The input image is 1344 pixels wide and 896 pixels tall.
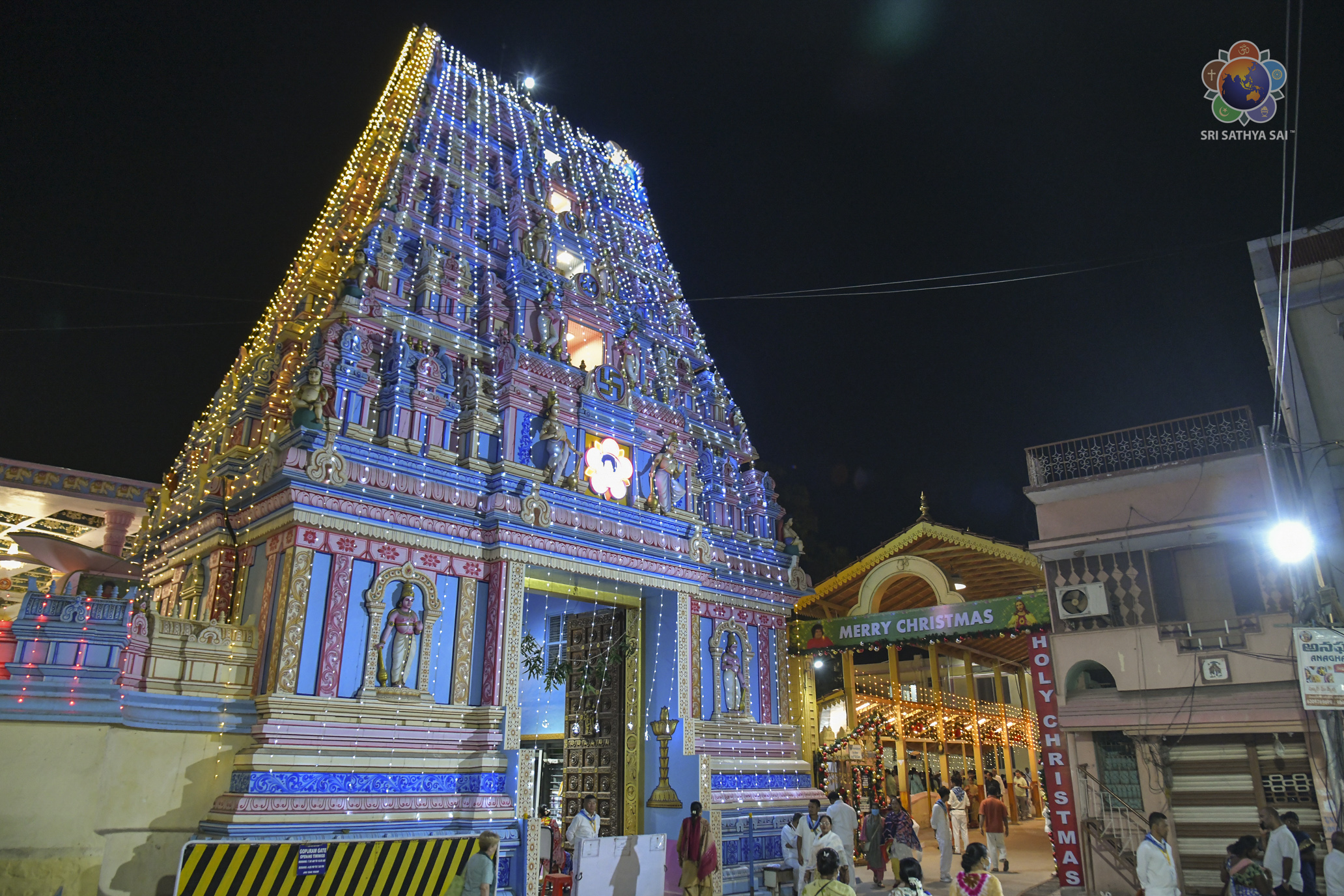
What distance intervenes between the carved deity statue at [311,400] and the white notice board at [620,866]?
6.90 meters

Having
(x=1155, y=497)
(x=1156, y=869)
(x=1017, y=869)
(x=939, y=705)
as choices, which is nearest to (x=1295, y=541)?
(x=1155, y=497)

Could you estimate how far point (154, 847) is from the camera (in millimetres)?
10281

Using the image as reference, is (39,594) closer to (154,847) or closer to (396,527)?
(154,847)

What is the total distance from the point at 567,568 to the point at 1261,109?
13713mm

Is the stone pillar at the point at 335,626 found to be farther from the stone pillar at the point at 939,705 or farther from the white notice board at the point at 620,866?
the stone pillar at the point at 939,705

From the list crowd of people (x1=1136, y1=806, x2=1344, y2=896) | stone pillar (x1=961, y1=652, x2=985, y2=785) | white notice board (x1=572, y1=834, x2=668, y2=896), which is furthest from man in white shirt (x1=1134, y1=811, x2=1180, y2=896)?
stone pillar (x1=961, y1=652, x2=985, y2=785)

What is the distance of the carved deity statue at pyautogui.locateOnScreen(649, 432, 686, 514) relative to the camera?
16688 millimetres

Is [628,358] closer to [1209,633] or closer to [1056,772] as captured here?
[1056,772]

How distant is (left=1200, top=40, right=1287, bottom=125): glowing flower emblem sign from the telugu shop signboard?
30.3 ft

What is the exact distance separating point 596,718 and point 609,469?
4.80 meters

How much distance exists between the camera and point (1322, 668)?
12516 millimetres

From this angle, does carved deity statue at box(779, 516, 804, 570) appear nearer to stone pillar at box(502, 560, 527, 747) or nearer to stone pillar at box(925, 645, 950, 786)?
stone pillar at box(502, 560, 527, 747)

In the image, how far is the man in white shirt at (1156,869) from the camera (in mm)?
8273

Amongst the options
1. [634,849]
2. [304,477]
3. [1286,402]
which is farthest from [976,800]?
[304,477]
